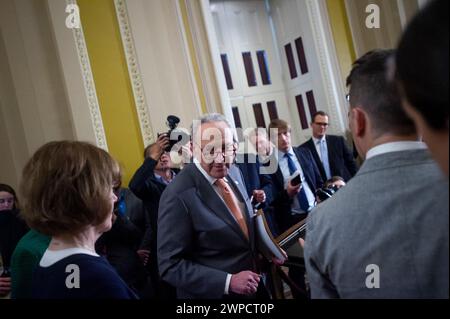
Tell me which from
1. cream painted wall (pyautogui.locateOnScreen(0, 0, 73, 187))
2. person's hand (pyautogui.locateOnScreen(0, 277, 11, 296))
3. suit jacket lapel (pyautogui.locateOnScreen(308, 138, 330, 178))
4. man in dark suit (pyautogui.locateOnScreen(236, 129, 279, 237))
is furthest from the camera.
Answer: suit jacket lapel (pyautogui.locateOnScreen(308, 138, 330, 178))

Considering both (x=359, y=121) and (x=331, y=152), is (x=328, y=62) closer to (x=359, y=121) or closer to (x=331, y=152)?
(x=331, y=152)

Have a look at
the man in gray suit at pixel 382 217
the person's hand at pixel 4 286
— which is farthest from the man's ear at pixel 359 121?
the person's hand at pixel 4 286

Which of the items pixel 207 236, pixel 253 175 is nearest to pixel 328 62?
pixel 253 175

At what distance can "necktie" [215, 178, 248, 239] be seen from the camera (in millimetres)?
1722

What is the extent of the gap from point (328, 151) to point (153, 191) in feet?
6.05

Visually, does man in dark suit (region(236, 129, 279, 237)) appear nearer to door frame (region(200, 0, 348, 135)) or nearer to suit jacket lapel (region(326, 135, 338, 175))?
suit jacket lapel (region(326, 135, 338, 175))

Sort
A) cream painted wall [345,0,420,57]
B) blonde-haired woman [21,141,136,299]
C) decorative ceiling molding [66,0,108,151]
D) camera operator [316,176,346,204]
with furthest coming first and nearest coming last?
1. cream painted wall [345,0,420,57]
2. decorative ceiling molding [66,0,108,151]
3. camera operator [316,176,346,204]
4. blonde-haired woman [21,141,136,299]

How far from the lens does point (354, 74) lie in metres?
0.98

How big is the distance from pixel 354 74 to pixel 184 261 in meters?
0.96

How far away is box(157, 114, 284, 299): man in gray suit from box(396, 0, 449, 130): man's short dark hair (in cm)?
114

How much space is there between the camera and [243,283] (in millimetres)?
1550

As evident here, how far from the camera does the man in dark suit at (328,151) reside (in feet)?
12.7

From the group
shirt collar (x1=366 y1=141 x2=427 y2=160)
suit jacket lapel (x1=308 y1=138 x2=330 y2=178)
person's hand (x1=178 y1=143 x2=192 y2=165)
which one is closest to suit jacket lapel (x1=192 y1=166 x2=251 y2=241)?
shirt collar (x1=366 y1=141 x2=427 y2=160)
